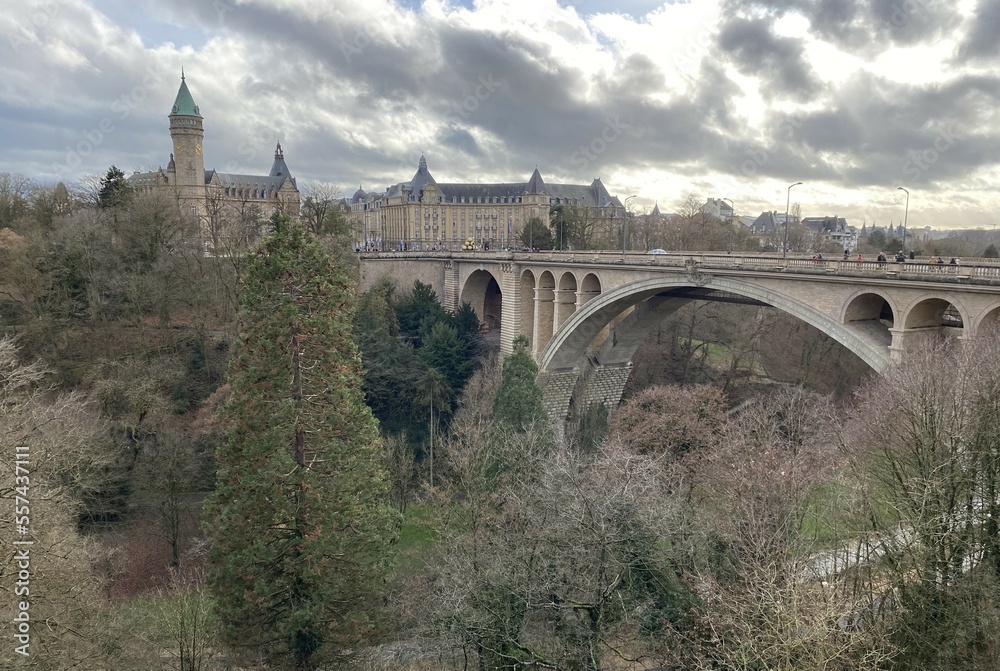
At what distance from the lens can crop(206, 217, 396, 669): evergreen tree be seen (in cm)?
1112

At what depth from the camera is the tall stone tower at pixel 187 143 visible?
65875 mm

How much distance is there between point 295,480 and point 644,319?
25488 millimetres

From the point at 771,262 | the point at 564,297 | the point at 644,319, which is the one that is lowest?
the point at 644,319

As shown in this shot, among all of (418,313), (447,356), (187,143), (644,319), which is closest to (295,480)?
(447,356)

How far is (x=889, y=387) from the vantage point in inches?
566

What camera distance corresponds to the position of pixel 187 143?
66812 millimetres

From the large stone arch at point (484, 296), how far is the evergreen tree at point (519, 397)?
18.2 m

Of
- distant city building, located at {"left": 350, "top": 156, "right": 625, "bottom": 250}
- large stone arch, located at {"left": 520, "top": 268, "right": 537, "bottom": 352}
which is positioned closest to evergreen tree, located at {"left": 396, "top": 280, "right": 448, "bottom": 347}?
large stone arch, located at {"left": 520, "top": 268, "right": 537, "bottom": 352}

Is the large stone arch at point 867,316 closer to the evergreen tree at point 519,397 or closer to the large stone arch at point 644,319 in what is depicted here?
the large stone arch at point 644,319

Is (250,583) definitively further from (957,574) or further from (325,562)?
(957,574)

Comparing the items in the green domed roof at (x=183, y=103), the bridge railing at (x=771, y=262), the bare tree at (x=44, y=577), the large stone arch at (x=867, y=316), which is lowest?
the bare tree at (x=44, y=577)

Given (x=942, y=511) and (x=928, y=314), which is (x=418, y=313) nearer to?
(x=928, y=314)

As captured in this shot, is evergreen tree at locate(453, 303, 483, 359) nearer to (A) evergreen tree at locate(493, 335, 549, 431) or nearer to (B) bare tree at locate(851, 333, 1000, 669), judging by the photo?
(A) evergreen tree at locate(493, 335, 549, 431)

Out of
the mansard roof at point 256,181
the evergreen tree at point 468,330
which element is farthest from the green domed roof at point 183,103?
the evergreen tree at point 468,330
